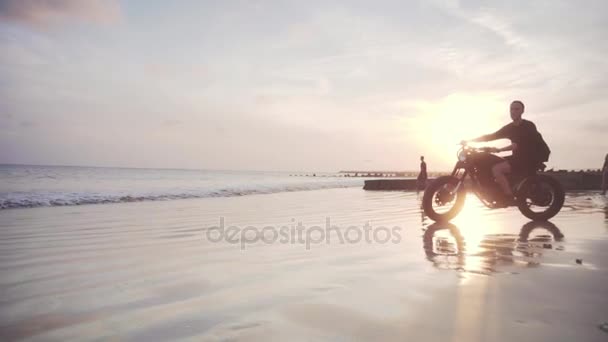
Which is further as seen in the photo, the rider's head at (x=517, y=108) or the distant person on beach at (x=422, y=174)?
the distant person on beach at (x=422, y=174)

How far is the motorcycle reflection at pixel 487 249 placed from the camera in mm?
3318

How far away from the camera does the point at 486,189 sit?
6.68 metres

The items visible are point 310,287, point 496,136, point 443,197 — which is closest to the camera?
point 310,287

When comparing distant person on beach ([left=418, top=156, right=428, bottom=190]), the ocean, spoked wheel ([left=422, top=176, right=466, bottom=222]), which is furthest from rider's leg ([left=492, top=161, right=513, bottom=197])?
distant person on beach ([left=418, top=156, right=428, bottom=190])

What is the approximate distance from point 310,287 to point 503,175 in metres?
5.42

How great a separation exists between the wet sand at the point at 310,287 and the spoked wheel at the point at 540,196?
67.1 inches

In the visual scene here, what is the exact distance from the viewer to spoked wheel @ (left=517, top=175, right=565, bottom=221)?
6719 mm

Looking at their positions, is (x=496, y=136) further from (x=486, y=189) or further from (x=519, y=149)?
A: (x=486, y=189)

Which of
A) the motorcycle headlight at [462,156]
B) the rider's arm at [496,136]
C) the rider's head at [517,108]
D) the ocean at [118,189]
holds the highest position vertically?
the rider's head at [517,108]

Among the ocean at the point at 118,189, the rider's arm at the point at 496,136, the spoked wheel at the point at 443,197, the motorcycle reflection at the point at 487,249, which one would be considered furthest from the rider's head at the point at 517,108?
the ocean at the point at 118,189

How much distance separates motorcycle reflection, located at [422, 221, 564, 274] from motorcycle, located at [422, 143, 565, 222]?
100 cm

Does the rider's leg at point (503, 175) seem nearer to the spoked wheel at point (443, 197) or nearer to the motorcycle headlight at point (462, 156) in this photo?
the motorcycle headlight at point (462, 156)

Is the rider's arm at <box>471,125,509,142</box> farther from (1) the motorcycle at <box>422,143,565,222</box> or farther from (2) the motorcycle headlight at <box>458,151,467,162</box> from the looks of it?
(2) the motorcycle headlight at <box>458,151,467,162</box>

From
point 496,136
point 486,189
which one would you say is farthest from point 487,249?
point 496,136
